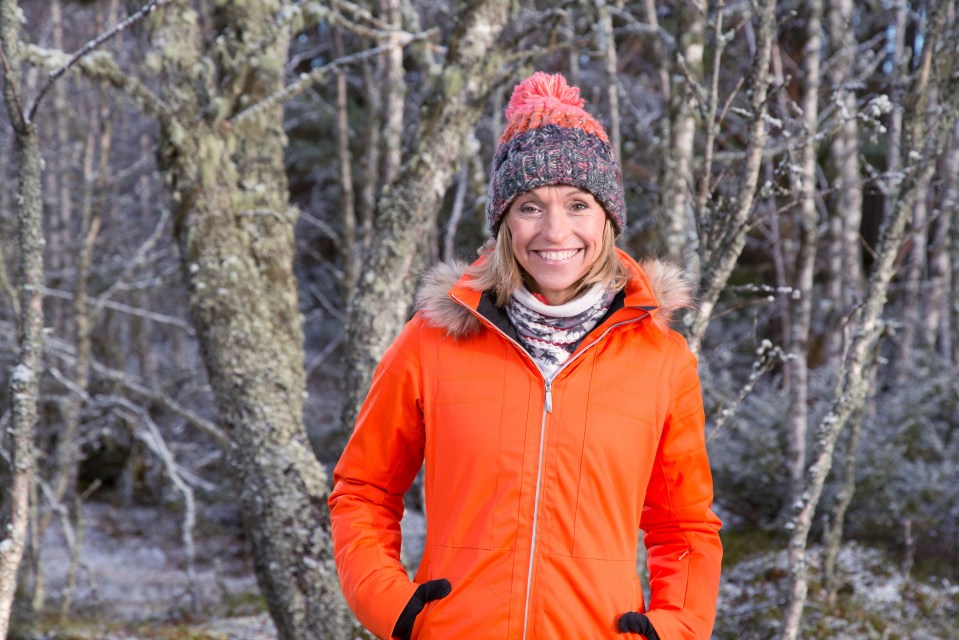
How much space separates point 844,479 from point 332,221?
30.6ft

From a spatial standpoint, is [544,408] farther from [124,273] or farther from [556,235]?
[124,273]

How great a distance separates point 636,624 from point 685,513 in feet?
1.06

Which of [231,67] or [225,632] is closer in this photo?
[231,67]

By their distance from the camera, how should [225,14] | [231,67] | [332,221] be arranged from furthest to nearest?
[332,221] → [225,14] → [231,67]

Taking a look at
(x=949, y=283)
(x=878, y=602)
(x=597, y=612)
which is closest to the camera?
(x=597, y=612)

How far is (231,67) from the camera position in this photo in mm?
3578

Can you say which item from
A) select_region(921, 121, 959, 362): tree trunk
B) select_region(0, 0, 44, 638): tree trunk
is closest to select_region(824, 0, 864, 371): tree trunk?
select_region(921, 121, 959, 362): tree trunk

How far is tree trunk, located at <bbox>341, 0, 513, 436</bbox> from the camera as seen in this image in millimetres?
3803

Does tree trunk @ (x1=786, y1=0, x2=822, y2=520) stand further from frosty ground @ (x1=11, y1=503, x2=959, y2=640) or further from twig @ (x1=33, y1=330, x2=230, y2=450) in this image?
twig @ (x1=33, y1=330, x2=230, y2=450)

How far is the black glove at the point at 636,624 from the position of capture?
5.98 feet

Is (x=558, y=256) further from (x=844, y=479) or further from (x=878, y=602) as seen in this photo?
(x=878, y=602)

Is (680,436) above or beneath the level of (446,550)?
above

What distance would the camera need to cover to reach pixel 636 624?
71.8 inches

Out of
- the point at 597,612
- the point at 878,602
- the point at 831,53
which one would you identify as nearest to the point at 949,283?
the point at 831,53
